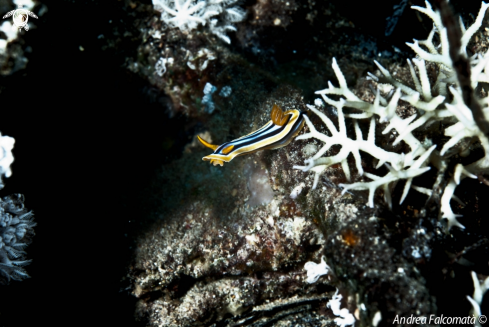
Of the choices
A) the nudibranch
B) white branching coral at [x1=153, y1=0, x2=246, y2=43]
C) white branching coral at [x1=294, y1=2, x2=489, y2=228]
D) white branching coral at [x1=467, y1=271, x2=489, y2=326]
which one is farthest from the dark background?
white branching coral at [x1=467, y1=271, x2=489, y2=326]

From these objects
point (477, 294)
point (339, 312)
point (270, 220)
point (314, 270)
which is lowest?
point (339, 312)

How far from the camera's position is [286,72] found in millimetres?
4348

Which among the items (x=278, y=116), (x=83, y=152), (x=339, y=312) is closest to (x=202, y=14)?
Answer: (x=278, y=116)

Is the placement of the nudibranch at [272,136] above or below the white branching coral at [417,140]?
below

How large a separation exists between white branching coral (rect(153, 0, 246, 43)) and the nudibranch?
1801mm

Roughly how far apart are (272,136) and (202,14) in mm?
2218

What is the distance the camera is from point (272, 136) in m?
2.60

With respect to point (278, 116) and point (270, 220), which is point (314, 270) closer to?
point (270, 220)

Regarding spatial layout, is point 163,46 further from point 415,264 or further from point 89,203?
point 415,264

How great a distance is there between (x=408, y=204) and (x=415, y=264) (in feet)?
1.55

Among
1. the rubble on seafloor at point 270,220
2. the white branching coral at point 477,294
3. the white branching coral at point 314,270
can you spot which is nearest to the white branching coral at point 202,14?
the rubble on seafloor at point 270,220

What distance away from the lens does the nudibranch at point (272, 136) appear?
2602 millimetres

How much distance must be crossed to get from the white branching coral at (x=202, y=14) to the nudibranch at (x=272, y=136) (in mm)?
1801

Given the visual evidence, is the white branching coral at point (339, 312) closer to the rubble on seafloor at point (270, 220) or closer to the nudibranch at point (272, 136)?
the rubble on seafloor at point (270, 220)
